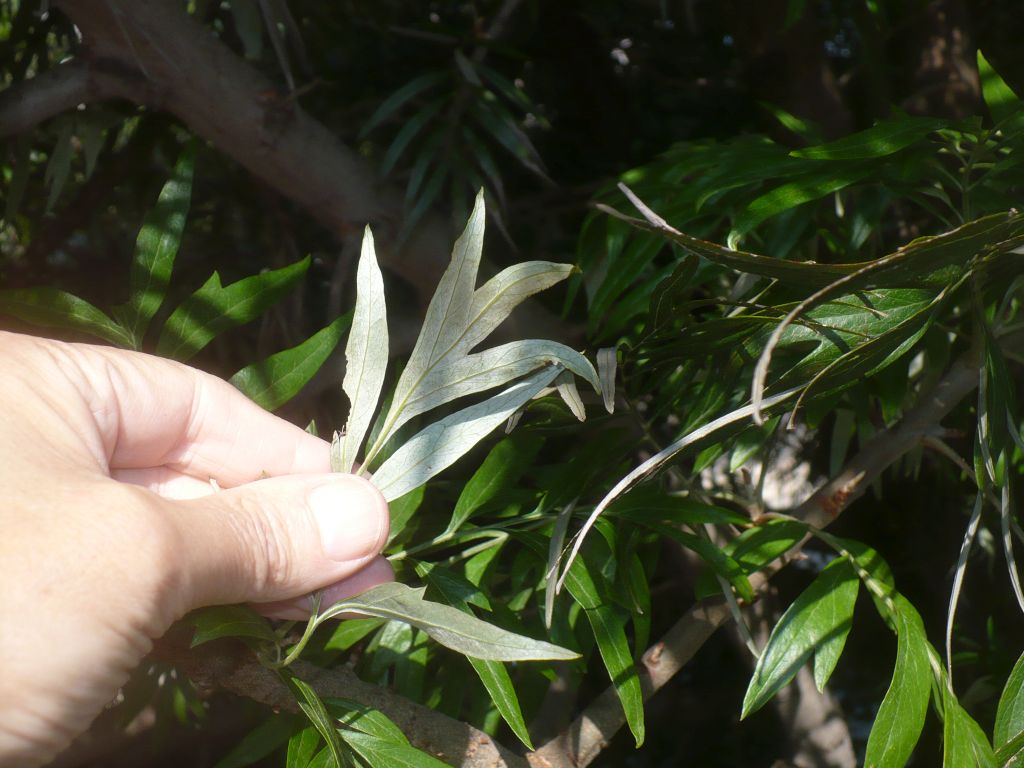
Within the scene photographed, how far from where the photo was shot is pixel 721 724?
60.6 inches

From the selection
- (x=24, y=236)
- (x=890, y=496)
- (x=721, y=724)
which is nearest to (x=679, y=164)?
(x=890, y=496)

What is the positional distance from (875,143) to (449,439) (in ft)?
1.14

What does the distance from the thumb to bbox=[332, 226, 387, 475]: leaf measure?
0.05 m

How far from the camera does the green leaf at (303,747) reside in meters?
0.51

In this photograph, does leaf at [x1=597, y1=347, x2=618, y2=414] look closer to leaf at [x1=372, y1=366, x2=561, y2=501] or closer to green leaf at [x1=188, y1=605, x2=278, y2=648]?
leaf at [x1=372, y1=366, x2=561, y2=501]

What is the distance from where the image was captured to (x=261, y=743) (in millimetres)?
708

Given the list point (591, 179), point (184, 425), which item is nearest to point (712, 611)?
point (184, 425)

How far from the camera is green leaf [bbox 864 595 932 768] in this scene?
524 mm

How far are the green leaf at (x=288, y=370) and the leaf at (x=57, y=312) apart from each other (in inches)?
3.6

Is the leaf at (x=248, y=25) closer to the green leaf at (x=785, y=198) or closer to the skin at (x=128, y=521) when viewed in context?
the skin at (x=128, y=521)

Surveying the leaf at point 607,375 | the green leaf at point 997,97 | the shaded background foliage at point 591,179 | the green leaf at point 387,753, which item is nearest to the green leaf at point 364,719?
the green leaf at point 387,753

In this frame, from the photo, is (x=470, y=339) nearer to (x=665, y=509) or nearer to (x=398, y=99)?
(x=665, y=509)

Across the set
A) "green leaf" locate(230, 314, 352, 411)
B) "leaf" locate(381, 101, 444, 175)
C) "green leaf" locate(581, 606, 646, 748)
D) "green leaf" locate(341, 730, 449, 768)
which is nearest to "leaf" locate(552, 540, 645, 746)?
"green leaf" locate(581, 606, 646, 748)

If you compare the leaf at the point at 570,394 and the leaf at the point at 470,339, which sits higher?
the leaf at the point at 470,339
